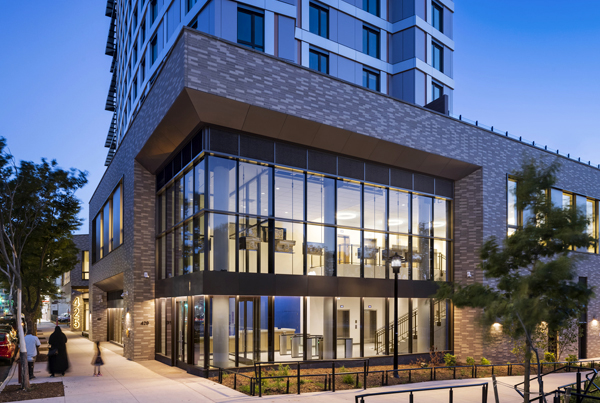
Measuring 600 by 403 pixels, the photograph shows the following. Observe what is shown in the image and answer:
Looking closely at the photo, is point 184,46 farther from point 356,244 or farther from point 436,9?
point 436,9

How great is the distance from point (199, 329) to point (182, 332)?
2.57 metres

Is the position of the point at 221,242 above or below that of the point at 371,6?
below

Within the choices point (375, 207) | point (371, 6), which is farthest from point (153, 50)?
point (375, 207)

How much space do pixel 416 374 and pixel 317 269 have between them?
527 cm

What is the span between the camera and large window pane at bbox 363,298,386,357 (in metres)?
21.4

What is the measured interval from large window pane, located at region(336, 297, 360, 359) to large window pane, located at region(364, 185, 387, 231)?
3354 mm

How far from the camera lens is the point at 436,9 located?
33.2 meters

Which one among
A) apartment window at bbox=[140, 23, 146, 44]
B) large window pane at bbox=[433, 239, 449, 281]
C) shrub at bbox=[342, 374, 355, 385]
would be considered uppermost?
apartment window at bbox=[140, 23, 146, 44]

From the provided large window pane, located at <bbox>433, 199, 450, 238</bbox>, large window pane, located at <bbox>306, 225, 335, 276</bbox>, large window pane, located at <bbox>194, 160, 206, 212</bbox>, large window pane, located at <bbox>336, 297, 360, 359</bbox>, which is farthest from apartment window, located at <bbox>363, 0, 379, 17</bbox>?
large window pane, located at <bbox>336, 297, 360, 359</bbox>

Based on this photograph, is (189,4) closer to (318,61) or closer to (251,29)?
(251,29)

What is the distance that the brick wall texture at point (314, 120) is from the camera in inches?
683

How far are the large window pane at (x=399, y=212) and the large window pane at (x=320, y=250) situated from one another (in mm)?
3480

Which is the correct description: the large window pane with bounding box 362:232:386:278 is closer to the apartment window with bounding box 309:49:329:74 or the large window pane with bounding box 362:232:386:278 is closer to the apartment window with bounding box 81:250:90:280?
the apartment window with bounding box 309:49:329:74

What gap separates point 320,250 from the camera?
20.6 metres
